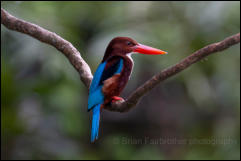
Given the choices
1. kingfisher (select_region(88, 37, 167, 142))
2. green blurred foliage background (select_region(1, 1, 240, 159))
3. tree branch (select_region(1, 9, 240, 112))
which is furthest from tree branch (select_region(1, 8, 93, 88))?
green blurred foliage background (select_region(1, 1, 240, 159))

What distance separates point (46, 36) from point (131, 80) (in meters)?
2.56

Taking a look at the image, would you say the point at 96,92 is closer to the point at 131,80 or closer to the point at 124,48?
the point at 124,48

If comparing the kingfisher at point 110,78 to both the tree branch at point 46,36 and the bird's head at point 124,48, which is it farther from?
the tree branch at point 46,36

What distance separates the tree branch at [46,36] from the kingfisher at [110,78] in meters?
0.15

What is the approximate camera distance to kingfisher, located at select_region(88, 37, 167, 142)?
2426 millimetres

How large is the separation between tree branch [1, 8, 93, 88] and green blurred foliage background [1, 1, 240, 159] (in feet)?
6.03

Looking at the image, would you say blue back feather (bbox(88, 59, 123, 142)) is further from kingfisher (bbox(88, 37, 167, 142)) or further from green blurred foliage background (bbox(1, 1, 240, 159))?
green blurred foliage background (bbox(1, 1, 240, 159))

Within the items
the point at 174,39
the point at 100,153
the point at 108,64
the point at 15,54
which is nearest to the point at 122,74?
the point at 108,64

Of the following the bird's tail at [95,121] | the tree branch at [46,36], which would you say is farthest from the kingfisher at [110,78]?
the tree branch at [46,36]

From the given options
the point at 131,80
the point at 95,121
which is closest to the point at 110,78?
the point at 95,121

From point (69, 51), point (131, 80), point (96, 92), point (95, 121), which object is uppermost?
point (131, 80)

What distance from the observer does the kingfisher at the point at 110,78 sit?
2426 mm

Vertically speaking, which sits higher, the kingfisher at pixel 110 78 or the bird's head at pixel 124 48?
the bird's head at pixel 124 48

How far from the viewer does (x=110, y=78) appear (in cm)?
248
